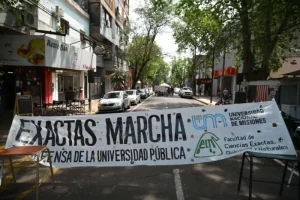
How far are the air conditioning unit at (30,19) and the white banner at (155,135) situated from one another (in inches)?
418

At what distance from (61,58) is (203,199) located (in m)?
14.7

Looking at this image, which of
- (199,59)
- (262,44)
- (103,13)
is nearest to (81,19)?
(103,13)

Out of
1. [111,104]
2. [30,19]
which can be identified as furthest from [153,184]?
[111,104]

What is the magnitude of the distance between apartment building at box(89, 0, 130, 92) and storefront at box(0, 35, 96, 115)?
22.0 ft

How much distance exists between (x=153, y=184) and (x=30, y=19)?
41.9 feet

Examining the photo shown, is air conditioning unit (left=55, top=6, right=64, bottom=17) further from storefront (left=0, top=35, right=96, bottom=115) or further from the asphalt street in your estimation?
the asphalt street

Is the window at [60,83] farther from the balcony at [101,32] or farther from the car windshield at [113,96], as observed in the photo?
the balcony at [101,32]

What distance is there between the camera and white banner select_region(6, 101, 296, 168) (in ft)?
16.8

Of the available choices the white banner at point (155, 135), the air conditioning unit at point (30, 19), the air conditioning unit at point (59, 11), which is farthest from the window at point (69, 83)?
the white banner at point (155, 135)

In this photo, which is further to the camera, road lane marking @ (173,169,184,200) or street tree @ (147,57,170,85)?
street tree @ (147,57,170,85)

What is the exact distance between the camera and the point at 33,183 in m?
5.46

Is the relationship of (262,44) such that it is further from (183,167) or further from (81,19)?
(81,19)

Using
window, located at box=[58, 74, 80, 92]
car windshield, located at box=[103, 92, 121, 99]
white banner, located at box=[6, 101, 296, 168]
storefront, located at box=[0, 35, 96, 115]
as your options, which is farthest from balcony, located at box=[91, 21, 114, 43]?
white banner, located at box=[6, 101, 296, 168]

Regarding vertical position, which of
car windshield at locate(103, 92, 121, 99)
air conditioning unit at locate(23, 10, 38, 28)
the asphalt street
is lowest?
the asphalt street
